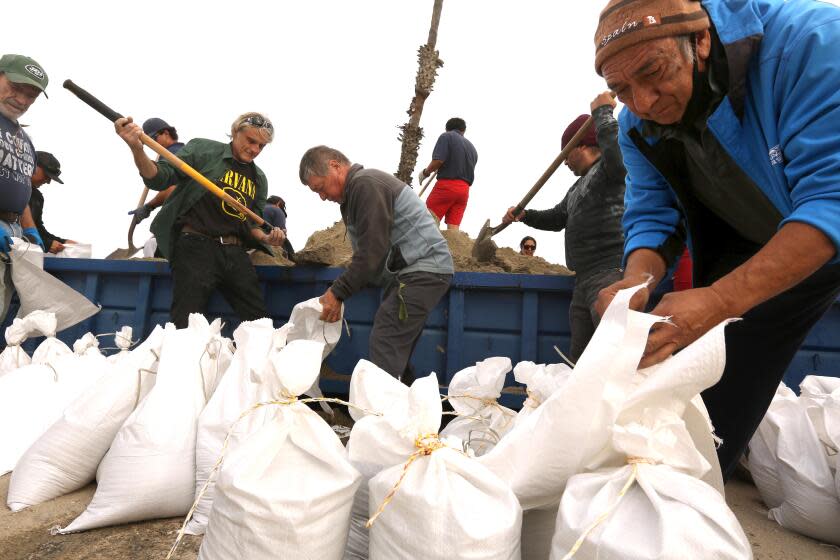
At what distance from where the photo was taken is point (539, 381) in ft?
4.24

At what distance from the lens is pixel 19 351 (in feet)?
8.71

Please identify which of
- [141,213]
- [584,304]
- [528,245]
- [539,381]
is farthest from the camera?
[528,245]

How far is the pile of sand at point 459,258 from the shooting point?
3.24 metres

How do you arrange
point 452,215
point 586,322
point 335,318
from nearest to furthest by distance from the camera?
point 586,322 → point 335,318 → point 452,215

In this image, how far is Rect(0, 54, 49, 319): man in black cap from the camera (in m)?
3.19

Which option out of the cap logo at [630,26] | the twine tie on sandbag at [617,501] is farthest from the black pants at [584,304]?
the twine tie on sandbag at [617,501]

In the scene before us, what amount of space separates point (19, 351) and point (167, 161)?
1.37m

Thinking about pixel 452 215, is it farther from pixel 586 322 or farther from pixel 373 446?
pixel 373 446

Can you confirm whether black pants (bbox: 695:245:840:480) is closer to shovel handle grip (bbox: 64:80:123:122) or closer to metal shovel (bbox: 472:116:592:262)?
metal shovel (bbox: 472:116:592:262)

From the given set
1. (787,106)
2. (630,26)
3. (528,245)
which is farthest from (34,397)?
(528,245)

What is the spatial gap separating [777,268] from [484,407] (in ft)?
3.10

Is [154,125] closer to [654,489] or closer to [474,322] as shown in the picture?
[474,322]

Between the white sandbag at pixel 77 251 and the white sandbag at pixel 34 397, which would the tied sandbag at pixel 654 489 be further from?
the white sandbag at pixel 77 251

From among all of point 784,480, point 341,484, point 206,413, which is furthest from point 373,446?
point 784,480
